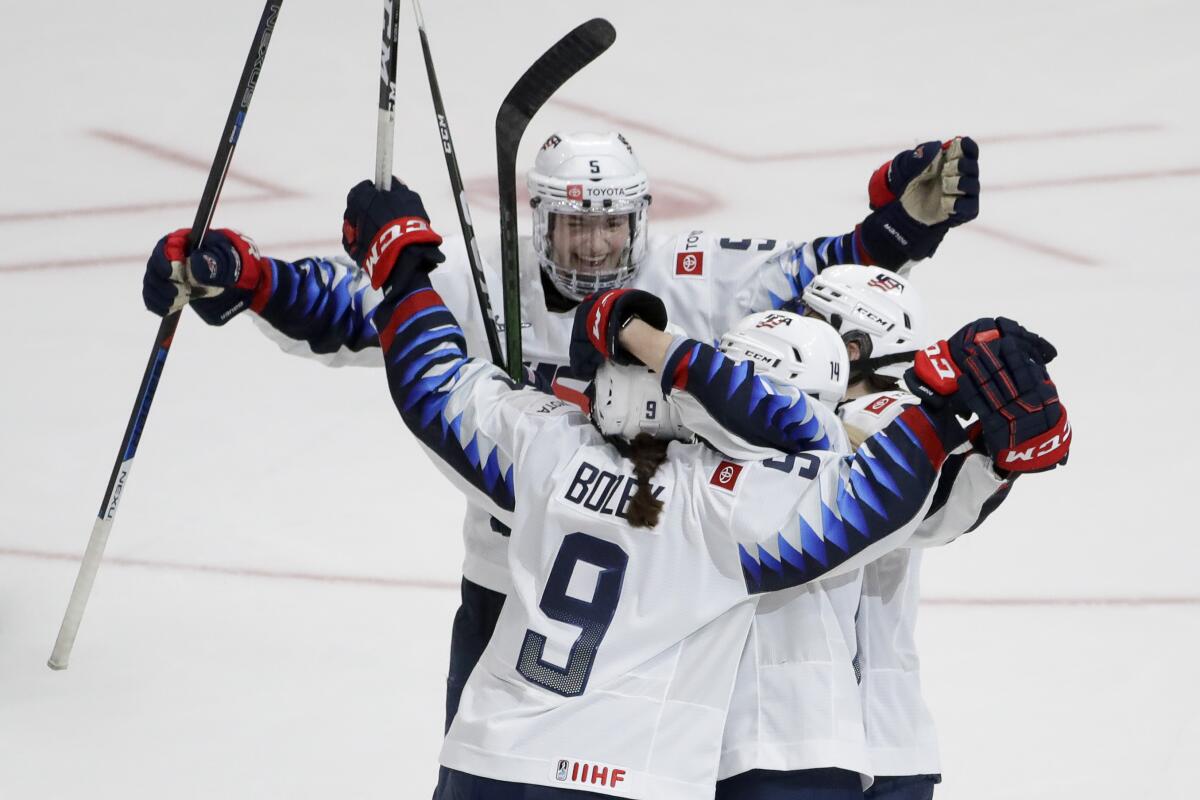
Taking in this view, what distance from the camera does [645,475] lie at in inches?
82.2

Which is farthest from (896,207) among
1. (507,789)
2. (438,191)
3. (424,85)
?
(424,85)

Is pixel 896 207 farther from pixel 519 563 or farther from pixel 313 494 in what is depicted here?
pixel 313 494

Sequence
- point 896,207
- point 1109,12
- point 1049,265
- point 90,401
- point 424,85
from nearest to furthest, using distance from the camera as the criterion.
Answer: point 896,207, point 90,401, point 1049,265, point 424,85, point 1109,12

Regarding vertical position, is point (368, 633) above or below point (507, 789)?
below

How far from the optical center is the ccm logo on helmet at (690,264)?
2.86m

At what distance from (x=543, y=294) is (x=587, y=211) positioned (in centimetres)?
22

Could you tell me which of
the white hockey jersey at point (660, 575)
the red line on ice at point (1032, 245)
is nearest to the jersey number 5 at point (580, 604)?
the white hockey jersey at point (660, 575)

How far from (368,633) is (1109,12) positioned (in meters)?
5.46

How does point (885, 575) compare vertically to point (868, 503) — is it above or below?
below

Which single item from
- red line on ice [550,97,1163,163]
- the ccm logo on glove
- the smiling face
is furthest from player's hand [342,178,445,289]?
red line on ice [550,97,1163,163]

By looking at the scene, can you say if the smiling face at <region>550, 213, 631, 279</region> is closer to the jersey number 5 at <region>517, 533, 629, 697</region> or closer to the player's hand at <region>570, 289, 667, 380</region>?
the player's hand at <region>570, 289, 667, 380</region>

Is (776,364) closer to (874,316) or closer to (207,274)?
(874,316)

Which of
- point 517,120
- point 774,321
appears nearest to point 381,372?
point 517,120

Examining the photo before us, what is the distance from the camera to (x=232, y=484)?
4297mm
